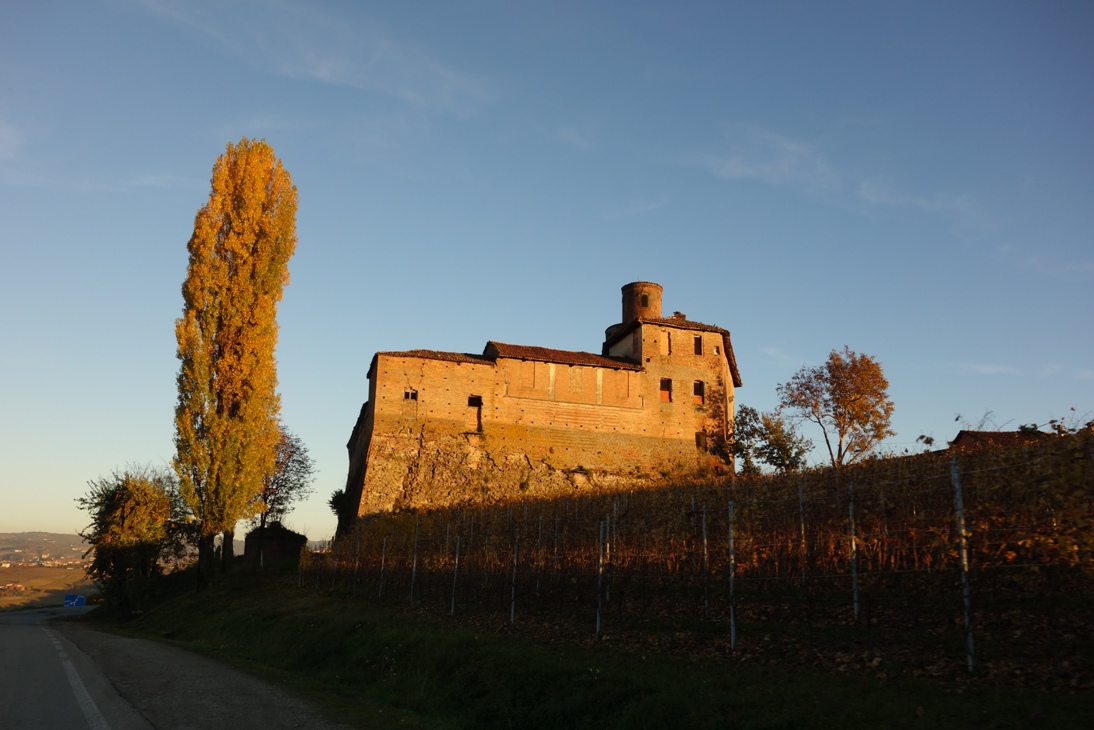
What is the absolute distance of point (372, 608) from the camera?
21812 mm

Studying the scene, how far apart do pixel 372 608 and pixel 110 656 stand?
7.03 metres

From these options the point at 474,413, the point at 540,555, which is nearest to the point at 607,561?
the point at 540,555

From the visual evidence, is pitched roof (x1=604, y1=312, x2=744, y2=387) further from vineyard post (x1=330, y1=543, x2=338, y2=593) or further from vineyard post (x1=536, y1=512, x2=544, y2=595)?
vineyard post (x1=536, y1=512, x2=544, y2=595)

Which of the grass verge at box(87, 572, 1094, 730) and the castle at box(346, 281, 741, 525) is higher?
the castle at box(346, 281, 741, 525)

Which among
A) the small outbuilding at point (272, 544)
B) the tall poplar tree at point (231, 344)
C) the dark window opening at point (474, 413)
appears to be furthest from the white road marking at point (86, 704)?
the small outbuilding at point (272, 544)

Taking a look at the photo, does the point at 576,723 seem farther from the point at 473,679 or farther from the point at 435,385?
the point at 435,385

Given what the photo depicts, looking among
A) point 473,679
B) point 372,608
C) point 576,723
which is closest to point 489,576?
point 372,608

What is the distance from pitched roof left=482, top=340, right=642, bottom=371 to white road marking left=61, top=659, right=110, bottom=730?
1326 inches

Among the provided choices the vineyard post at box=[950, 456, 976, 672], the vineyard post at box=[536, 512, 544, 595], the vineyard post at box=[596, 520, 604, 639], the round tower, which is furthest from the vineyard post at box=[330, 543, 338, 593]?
the round tower

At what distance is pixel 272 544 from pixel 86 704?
37006 millimetres

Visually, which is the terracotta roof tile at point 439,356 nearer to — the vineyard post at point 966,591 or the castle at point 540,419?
the castle at point 540,419

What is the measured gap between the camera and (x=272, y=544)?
45.6 m

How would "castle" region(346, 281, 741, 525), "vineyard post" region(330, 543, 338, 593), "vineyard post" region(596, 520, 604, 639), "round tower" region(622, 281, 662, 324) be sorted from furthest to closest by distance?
"round tower" region(622, 281, 662, 324) < "castle" region(346, 281, 741, 525) < "vineyard post" region(330, 543, 338, 593) < "vineyard post" region(596, 520, 604, 639)

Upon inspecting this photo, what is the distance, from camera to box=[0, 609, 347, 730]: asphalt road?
9.66 m
